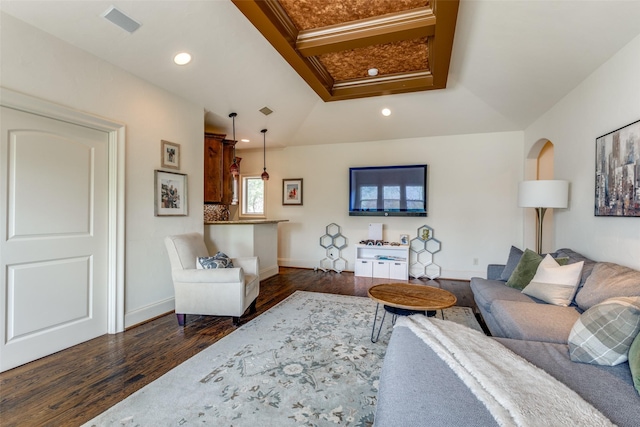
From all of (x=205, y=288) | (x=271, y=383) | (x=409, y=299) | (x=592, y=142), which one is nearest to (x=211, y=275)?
(x=205, y=288)

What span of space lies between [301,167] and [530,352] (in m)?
5.00

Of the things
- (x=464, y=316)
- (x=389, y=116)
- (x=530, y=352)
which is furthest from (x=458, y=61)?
(x=530, y=352)

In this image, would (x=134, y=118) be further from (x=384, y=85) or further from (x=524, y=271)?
(x=524, y=271)

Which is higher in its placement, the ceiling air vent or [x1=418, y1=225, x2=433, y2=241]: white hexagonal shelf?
the ceiling air vent

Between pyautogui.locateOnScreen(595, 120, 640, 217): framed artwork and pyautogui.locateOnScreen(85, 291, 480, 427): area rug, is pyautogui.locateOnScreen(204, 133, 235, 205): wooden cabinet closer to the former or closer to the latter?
pyautogui.locateOnScreen(85, 291, 480, 427): area rug

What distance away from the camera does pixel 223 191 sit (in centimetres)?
453

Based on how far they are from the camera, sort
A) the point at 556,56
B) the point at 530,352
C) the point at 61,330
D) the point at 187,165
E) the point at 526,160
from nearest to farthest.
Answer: the point at 530,352 → the point at 61,330 → the point at 556,56 → the point at 187,165 → the point at 526,160

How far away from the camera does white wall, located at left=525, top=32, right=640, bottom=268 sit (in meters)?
2.20

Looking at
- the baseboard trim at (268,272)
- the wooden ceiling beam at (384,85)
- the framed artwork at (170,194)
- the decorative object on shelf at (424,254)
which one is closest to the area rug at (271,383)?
the framed artwork at (170,194)

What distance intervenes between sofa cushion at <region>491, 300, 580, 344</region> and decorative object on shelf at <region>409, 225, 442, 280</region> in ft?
9.36

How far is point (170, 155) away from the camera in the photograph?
11.0ft

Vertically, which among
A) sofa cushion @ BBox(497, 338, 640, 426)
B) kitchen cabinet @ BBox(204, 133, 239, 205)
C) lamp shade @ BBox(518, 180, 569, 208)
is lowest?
sofa cushion @ BBox(497, 338, 640, 426)

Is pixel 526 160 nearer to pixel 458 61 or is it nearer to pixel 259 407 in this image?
pixel 458 61

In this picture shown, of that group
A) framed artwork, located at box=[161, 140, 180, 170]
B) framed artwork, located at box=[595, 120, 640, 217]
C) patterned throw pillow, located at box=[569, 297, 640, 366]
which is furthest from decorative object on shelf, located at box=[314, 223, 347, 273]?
patterned throw pillow, located at box=[569, 297, 640, 366]
